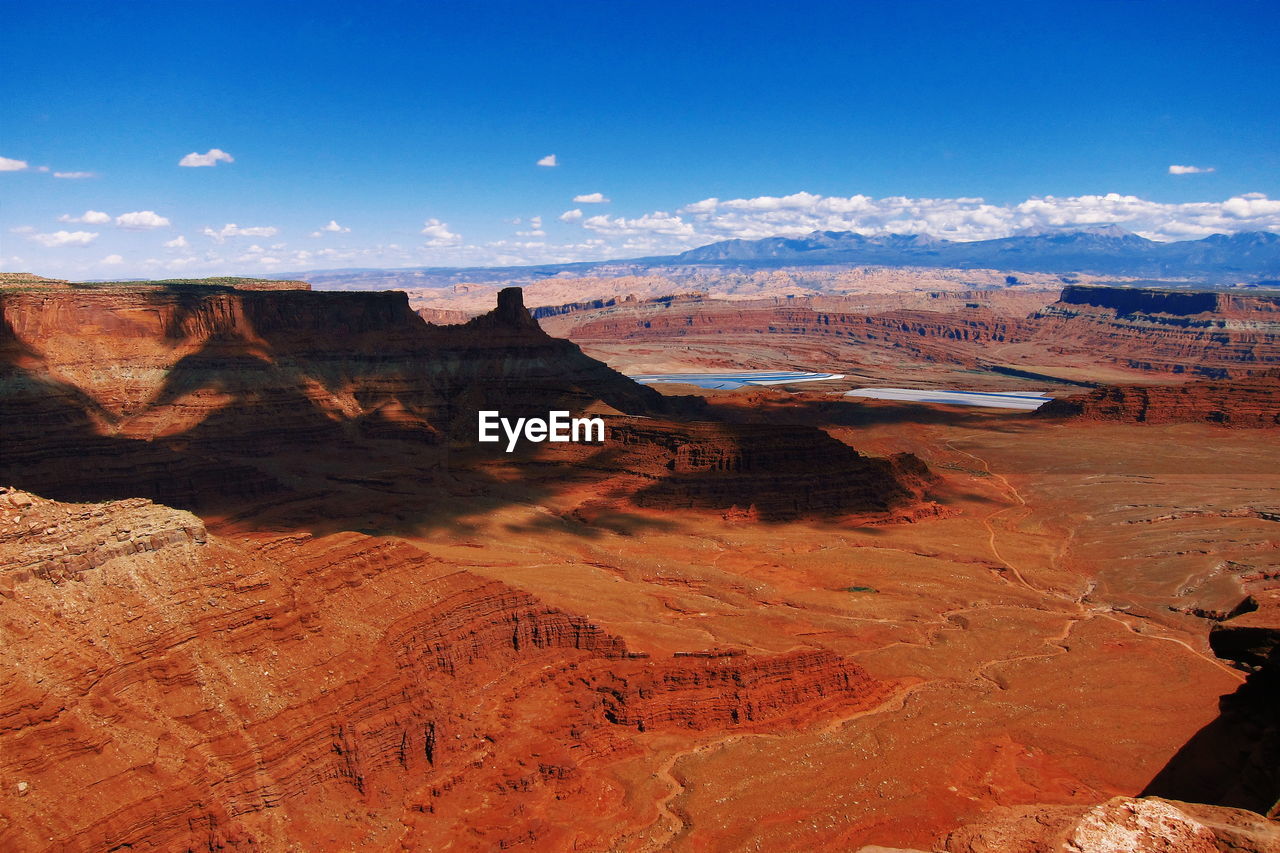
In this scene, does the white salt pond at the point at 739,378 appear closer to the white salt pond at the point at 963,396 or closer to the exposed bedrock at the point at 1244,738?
the white salt pond at the point at 963,396

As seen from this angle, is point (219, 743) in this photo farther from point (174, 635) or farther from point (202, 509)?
point (202, 509)

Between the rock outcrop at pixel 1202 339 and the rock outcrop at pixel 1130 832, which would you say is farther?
the rock outcrop at pixel 1202 339

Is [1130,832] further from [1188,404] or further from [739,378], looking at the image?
[739,378]

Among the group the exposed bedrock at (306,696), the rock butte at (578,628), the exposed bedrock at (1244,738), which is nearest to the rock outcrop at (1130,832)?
the rock butte at (578,628)

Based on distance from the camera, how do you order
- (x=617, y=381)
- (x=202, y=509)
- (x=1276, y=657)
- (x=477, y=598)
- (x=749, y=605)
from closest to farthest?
(x=1276, y=657) < (x=477, y=598) < (x=749, y=605) < (x=202, y=509) < (x=617, y=381)

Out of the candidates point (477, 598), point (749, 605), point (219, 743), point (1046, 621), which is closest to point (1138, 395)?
point (1046, 621)

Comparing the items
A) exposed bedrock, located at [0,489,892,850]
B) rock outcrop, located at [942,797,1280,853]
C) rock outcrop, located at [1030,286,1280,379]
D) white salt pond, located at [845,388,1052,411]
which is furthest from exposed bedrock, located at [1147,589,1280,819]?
rock outcrop, located at [1030,286,1280,379]
